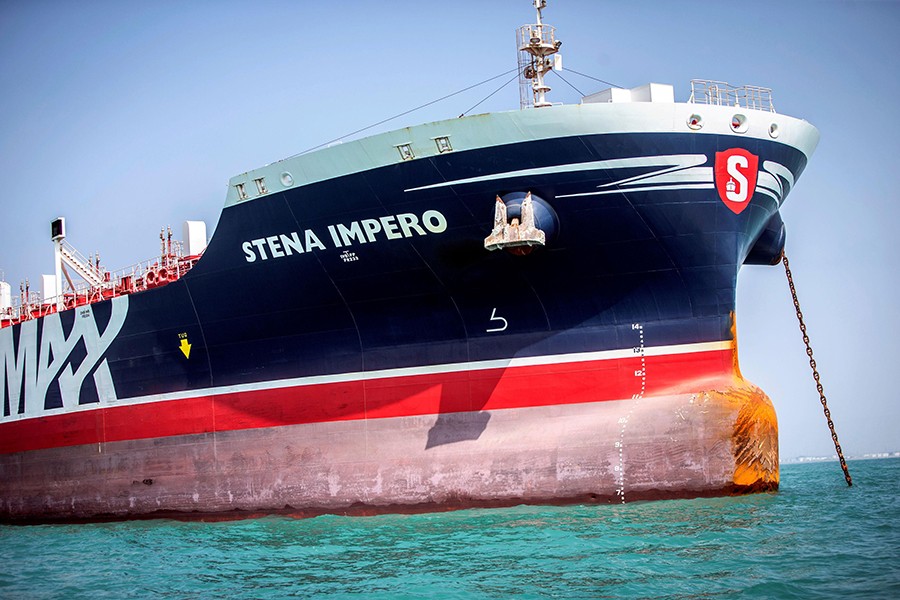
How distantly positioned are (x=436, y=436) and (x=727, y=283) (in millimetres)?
5360

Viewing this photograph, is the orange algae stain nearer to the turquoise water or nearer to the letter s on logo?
the turquoise water

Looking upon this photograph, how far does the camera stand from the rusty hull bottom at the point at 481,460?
1376 cm

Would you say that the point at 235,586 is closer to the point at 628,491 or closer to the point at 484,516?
the point at 484,516

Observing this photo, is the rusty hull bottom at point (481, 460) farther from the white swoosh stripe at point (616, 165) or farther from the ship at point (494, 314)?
the white swoosh stripe at point (616, 165)

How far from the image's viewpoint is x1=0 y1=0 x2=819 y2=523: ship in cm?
1386

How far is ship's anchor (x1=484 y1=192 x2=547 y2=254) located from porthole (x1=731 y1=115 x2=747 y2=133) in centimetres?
339

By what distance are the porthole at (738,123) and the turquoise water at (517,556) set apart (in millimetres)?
5667

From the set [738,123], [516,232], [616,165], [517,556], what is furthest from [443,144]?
[517,556]

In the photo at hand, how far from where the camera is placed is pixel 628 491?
44.9 ft

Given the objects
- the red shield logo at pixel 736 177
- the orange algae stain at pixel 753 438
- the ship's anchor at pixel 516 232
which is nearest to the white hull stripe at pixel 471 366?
the orange algae stain at pixel 753 438

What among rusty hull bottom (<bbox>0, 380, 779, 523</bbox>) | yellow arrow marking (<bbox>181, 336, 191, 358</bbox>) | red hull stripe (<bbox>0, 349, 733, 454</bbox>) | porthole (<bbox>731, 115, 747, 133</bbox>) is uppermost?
porthole (<bbox>731, 115, 747, 133</bbox>)

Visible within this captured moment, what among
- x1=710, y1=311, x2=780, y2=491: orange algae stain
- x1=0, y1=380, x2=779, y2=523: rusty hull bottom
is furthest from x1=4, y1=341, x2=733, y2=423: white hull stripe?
x1=710, y1=311, x2=780, y2=491: orange algae stain

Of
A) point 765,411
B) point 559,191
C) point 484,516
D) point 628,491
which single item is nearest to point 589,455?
point 628,491

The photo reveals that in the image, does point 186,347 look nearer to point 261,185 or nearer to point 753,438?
point 261,185
